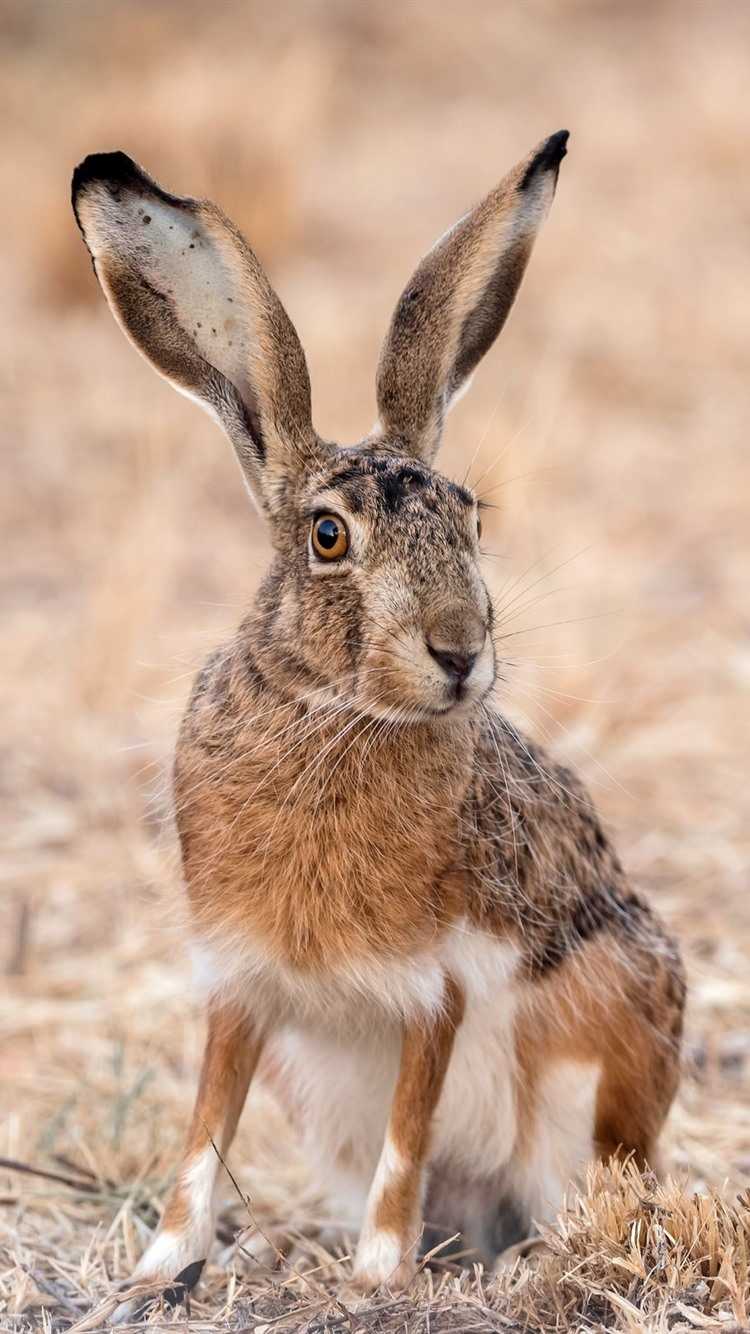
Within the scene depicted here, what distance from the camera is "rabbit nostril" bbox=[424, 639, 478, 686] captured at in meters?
2.96

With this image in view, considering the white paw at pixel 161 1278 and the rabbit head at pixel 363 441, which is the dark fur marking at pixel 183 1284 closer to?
the white paw at pixel 161 1278

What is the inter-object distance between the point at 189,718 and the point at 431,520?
72cm

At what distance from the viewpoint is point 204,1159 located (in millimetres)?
3344

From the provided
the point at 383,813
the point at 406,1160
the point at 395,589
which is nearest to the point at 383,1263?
the point at 406,1160

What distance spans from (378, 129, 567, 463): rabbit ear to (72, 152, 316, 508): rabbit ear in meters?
0.20

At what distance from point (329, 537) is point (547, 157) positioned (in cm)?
92

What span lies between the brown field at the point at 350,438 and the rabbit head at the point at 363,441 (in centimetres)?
31

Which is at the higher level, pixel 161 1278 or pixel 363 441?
pixel 363 441

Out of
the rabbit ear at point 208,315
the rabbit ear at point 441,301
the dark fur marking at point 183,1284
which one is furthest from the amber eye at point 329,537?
the dark fur marking at point 183,1284

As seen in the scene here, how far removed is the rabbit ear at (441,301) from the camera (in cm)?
349

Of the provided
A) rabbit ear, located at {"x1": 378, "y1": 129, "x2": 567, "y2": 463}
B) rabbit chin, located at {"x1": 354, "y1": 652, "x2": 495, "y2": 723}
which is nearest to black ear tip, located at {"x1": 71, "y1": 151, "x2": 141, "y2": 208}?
rabbit ear, located at {"x1": 378, "y1": 129, "x2": 567, "y2": 463}

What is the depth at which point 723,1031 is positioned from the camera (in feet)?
15.8

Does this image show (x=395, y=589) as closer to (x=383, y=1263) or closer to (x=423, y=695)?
(x=423, y=695)

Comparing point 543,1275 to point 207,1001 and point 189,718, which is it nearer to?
point 207,1001
